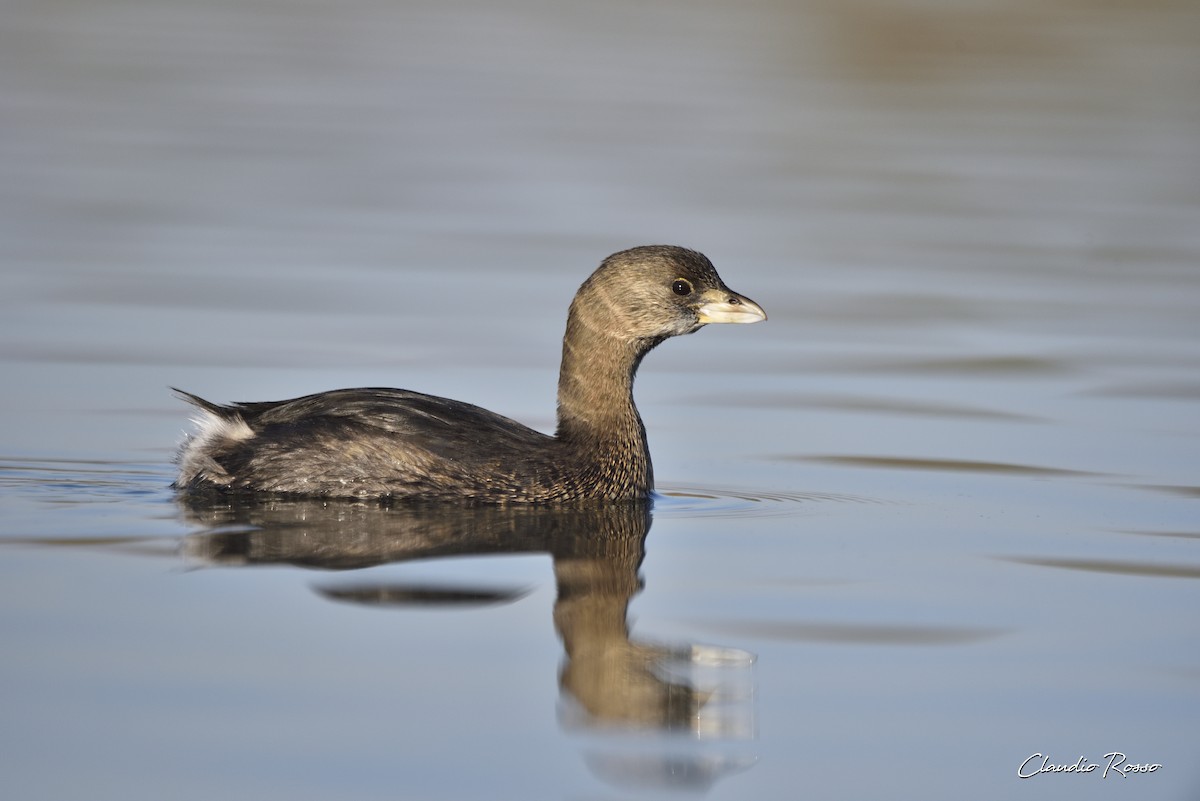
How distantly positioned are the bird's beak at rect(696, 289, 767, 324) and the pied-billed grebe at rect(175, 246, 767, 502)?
0.06 m

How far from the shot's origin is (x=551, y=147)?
22.8 m

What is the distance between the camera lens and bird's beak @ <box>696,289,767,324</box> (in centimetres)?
1001

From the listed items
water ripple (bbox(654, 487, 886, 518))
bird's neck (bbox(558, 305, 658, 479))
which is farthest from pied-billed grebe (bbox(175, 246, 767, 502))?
water ripple (bbox(654, 487, 886, 518))

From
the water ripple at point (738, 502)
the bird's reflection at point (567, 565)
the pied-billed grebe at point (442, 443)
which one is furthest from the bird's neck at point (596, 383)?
the bird's reflection at point (567, 565)

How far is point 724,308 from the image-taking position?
32.9 ft

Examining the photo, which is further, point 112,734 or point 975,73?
point 975,73

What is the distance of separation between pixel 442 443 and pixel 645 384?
346 centimetres

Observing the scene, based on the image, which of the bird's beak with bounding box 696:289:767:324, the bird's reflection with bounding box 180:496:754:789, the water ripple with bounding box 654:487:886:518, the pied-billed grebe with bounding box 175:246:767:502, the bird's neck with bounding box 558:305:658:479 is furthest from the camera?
the bird's beak with bounding box 696:289:767:324

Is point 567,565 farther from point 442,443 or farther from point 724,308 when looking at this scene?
point 724,308

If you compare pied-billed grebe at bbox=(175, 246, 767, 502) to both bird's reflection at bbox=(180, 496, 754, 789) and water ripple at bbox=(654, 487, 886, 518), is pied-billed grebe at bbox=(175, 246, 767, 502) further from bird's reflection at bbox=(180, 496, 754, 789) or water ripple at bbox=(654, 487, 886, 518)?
water ripple at bbox=(654, 487, 886, 518)

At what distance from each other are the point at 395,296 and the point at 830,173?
8.48m

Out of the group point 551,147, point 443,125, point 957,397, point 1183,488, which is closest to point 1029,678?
point 1183,488

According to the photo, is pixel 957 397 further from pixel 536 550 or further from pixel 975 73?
pixel 975 73

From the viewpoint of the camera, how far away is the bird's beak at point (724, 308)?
10.0 metres
